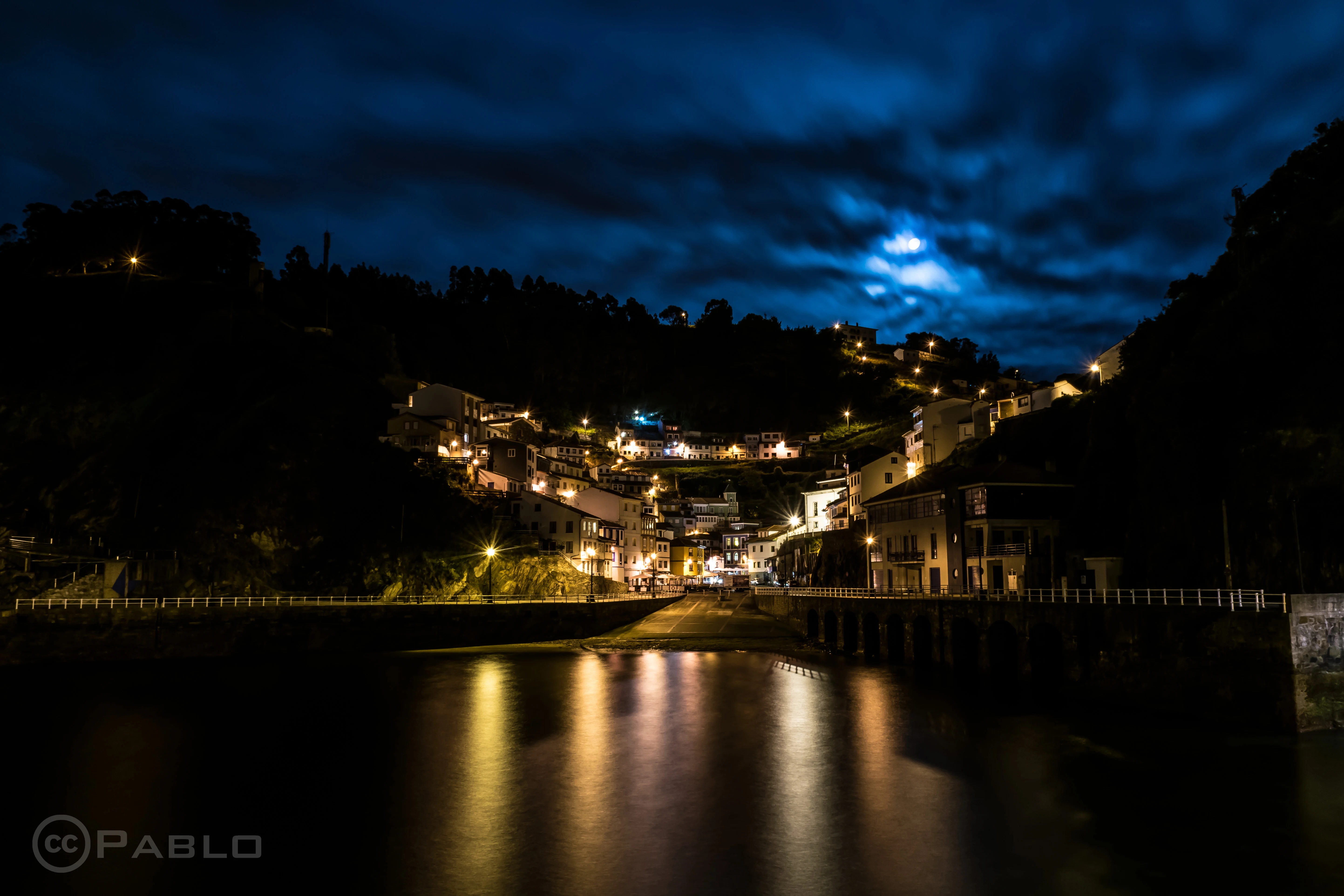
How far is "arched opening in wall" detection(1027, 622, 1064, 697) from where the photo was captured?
114 ft

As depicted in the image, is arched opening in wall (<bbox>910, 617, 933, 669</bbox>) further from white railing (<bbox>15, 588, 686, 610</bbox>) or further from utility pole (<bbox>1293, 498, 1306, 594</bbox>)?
white railing (<bbox>15, 588, 686, 610</bbox>)

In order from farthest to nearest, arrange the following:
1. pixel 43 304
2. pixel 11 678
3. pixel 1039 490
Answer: pixel 43 304, pixel 1039 490, pixel 11 678

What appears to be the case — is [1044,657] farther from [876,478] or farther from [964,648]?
[876,478]

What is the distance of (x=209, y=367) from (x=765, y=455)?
3794 inches

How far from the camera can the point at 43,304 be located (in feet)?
235

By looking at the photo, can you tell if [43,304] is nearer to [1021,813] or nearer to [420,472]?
[420,472]

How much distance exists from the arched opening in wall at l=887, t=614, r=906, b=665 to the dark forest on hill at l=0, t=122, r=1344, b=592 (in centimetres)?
1130

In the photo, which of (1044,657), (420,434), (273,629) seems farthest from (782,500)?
(1044,657)

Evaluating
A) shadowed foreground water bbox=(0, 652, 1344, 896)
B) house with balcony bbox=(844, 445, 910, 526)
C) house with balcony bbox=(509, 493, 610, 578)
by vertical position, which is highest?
house with balcony bbox=(844, 445, 910, 526)

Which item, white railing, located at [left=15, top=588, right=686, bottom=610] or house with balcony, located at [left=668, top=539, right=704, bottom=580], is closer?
white railing, located at [left=15, top=588, right=686, bottom=610]

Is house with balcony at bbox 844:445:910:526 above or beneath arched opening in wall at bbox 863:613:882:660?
above

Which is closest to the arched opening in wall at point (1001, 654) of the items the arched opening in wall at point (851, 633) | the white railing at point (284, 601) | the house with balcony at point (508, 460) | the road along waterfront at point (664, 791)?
the road along waterfront at point (664, 791)

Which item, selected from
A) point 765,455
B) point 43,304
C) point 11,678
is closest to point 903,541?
point 11,678

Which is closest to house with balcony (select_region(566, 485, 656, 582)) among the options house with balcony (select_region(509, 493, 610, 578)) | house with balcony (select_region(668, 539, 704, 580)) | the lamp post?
house with balcony (select_region(509, 493, 610, 578))
